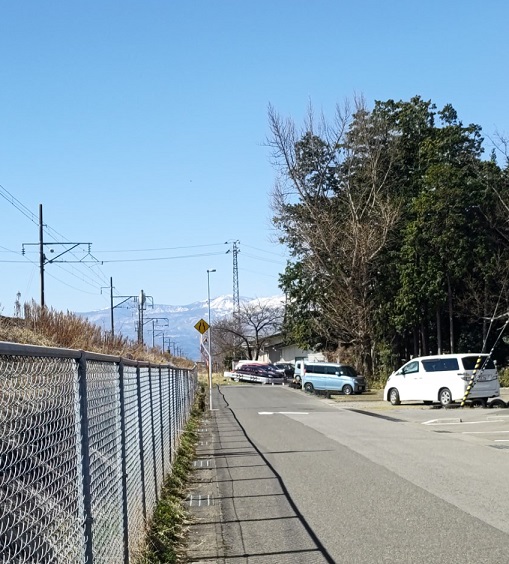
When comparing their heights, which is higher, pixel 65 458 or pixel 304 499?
pixel 65 458

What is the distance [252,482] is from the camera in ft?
38.8

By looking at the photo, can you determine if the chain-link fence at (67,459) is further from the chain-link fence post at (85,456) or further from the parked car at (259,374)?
the parked car at (259,374)

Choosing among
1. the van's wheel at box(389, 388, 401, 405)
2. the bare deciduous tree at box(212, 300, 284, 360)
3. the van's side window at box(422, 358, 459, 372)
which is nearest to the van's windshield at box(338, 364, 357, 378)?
the van's wheel at box(389, 388, 401, 405)

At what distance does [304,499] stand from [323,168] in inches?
1881

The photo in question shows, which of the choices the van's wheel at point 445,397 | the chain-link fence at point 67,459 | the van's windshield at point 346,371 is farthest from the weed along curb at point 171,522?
the van's windshield at point 346,371

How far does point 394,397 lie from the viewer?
34.1 m

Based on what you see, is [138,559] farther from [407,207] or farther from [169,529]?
[407,207]

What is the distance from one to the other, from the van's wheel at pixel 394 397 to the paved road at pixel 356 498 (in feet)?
44.5

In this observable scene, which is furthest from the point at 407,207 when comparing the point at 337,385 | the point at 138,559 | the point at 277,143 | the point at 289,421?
the point at 138,559

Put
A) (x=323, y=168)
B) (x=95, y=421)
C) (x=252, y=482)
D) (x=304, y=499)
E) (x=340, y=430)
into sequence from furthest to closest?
(x=323, y=168), (x=340, y=430), (x=252, y=482), (x=304, y=499), (x=95, y=421)

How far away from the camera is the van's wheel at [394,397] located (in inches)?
1332

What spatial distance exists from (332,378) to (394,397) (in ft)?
51.2

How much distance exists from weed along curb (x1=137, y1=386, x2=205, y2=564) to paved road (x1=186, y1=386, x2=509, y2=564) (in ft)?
0.73

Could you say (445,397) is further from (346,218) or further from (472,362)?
(346,218)
